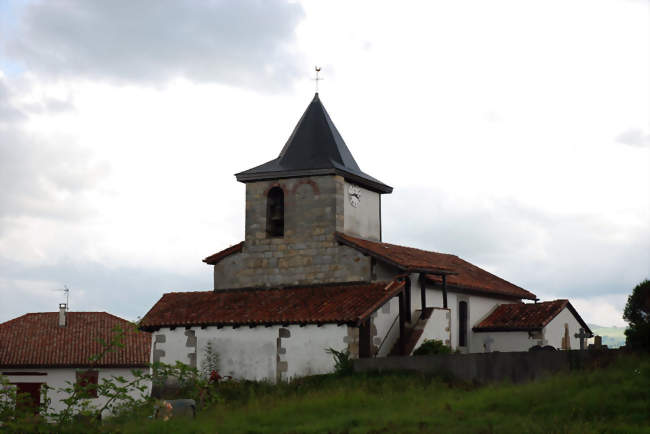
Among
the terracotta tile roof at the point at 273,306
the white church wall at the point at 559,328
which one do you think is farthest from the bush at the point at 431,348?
the white church wall at the point at 559,328

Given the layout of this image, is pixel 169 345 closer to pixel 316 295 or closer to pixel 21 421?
pixel 316 295

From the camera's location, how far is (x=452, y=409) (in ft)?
69.5

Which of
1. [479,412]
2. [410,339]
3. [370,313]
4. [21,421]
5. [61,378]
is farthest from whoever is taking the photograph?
[61,378]

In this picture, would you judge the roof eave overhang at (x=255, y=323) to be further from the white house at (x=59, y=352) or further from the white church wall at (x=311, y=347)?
the white house at (x=59, y=352)

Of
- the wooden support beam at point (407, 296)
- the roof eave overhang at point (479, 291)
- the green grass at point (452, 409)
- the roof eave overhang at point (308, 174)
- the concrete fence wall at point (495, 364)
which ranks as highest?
the roof eave overhang at point (308, 174)

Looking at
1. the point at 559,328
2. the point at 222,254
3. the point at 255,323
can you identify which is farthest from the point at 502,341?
the point at 222,254

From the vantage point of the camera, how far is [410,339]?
3136 centimetres

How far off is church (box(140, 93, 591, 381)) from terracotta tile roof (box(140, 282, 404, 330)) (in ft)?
0.17

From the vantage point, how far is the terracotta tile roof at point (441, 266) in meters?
32.0

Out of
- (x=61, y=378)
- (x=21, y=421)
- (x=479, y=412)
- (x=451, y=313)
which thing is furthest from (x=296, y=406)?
(x=61, y=378)

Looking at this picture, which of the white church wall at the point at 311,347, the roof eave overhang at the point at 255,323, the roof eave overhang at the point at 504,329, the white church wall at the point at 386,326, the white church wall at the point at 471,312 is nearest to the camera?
the roof eave overhang at the point at 255,323

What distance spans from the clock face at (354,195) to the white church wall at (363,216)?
0.25 feet

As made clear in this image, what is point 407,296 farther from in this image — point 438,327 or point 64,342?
point 64,342

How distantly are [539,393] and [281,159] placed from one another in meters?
17.0
